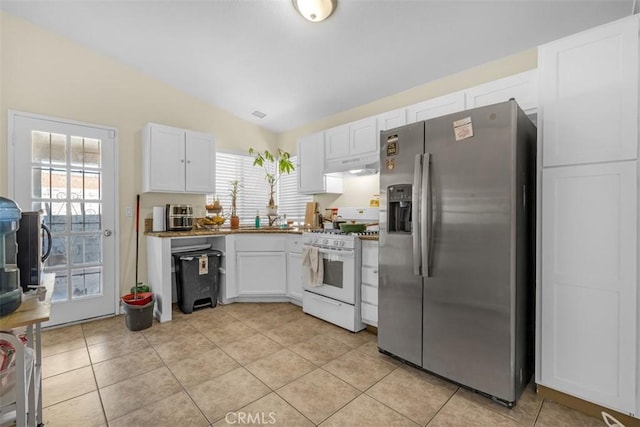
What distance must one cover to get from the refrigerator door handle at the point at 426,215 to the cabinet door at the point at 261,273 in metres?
1.95

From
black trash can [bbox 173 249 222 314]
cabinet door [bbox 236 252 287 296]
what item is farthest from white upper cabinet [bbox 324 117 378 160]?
black trash can [bbox 173 249 222 314]

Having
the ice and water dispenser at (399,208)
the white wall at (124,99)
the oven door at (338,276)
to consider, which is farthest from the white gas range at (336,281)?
the white wall at (124,99)

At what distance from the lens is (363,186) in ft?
11.8

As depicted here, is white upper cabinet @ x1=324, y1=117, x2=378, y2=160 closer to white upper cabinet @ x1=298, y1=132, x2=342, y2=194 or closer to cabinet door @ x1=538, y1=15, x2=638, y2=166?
white upper cabinet @ x1=298, y1=132, x2=342, y2=194

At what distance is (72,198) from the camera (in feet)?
9.91

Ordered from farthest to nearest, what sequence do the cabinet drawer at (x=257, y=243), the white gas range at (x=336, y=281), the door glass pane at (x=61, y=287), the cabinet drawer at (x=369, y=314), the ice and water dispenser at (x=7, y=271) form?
the cabinet drawer at (x=257, y=243), the door glass pane at (x=61, y=287), the white gas range at (x=336, y=281), the cabinet drawer at (x=369, y=314), the ice and water dispenser at (x=7, y=271)

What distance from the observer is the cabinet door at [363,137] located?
10.1ft

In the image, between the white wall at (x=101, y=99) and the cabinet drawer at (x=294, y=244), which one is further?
the cabinet drawer at (x=294, y=244)

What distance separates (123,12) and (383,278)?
3.18m

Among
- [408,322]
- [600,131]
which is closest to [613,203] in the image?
[600,131]

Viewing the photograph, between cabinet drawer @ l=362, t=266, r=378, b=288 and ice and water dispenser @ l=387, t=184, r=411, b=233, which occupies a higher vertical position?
ice and water dispenser @ l=387, t=184, r=411, b=233

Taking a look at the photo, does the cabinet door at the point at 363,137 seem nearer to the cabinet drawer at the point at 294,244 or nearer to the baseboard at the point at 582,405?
the cabinet drawer at the point at 294,244

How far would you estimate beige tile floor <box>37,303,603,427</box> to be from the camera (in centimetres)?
163

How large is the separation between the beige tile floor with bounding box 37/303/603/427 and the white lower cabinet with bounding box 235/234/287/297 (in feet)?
2.32
